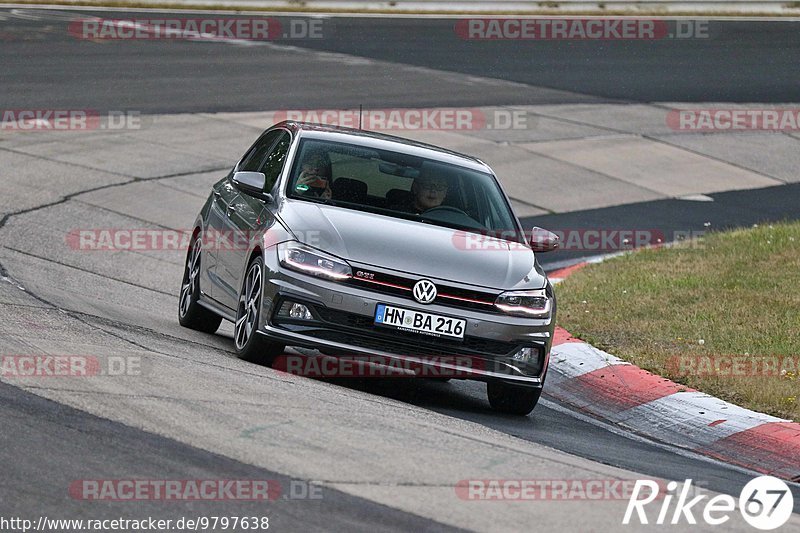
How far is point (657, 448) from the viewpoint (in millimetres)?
8500

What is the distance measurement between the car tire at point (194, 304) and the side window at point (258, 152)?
25.8 inches

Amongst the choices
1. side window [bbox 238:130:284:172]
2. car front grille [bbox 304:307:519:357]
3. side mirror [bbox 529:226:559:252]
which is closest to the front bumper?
car front grille [bbox 304:307:519:357]

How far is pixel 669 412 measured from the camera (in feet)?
30.2

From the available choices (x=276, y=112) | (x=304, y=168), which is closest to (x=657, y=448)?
(x=304, y=168)

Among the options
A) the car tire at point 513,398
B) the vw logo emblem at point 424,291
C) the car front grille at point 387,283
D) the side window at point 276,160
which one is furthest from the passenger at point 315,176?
the car tire at point 513,398

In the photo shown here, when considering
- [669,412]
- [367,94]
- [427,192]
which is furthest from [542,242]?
[367,94]

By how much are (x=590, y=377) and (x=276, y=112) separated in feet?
43.2

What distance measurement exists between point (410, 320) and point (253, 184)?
173 centimetres

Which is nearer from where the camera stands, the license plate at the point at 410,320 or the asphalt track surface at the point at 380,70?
the license plate at the point at 410,320

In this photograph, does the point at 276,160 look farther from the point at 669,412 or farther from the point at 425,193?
the point at 669,412

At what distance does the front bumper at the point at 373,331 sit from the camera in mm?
8367

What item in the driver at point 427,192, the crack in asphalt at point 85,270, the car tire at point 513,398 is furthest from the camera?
the crack in asphalt at point 85,270

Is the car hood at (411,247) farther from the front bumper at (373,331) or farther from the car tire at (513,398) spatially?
the car tire at (513,398)

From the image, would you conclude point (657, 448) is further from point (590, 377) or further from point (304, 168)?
point (304, 168)
